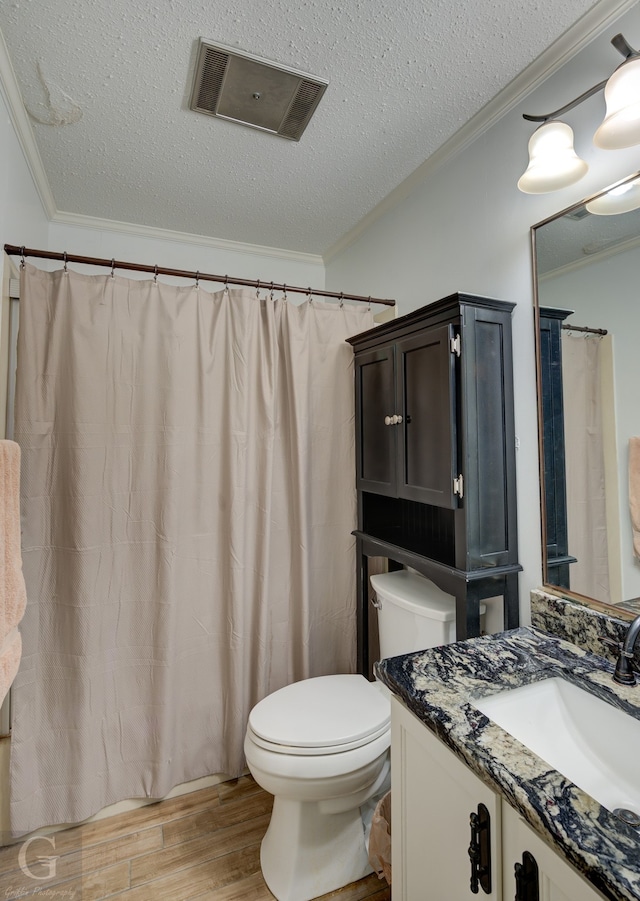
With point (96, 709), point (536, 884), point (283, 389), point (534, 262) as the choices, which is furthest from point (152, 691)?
point (534, 262)

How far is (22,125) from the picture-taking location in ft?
4.81

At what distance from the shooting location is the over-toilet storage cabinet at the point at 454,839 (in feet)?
2.12

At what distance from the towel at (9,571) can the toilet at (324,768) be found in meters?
0.71


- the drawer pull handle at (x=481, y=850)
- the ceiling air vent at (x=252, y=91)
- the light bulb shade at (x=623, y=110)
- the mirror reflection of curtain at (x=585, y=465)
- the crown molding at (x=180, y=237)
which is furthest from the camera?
the crown molding at (x=180, y=237)

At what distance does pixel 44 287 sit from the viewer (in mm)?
1572

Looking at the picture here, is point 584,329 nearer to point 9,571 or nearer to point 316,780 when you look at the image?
point 316,780

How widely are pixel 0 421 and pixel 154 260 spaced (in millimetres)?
1220

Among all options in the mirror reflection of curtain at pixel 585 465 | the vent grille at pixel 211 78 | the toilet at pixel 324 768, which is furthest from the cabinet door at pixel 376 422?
the vent grille at pixel 211 78

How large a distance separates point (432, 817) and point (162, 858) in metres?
1.13

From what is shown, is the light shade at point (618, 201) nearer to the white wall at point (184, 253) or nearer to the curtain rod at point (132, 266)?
the curtain rod at point (132, 266)

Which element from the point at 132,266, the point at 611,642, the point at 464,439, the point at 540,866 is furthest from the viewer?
the point at 132,266

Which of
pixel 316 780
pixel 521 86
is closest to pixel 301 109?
pixel 521 86

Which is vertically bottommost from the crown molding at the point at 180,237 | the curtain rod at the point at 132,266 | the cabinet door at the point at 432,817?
the cabinet door at the point at 432,817

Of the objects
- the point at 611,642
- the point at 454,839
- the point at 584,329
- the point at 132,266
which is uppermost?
the point at 132,266
